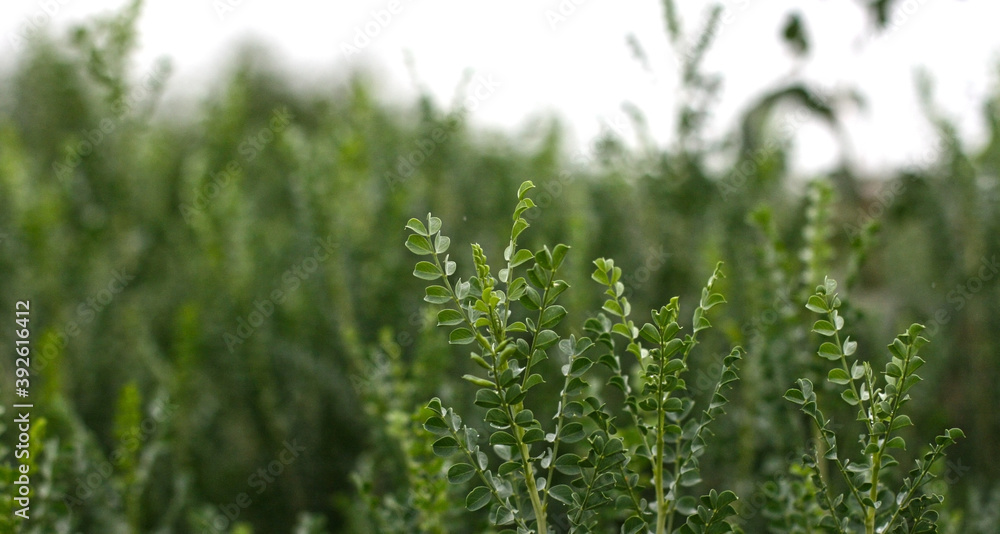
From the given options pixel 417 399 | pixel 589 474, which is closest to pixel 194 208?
pixel 417 399

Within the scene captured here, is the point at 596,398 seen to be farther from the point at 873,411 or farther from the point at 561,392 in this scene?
the point at 873,411

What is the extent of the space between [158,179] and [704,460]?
7.53 feet

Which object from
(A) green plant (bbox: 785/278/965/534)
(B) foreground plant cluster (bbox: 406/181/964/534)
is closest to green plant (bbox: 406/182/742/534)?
(B) foreground plant cluster (bbox: 406/181/964/534)

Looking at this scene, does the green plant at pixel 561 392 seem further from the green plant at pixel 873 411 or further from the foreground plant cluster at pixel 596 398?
the green plant at pixel 873 411

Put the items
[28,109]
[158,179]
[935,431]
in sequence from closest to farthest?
1. [935,431]
2. [158,179]
3. [28,109]

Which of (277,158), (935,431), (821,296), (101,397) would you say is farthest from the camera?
(277,158)

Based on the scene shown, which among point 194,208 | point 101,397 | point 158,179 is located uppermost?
point 158,179

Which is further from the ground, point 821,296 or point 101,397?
point 101,397

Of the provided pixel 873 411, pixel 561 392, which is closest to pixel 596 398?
pixel 561 392

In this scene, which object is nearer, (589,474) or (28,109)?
(589,474)

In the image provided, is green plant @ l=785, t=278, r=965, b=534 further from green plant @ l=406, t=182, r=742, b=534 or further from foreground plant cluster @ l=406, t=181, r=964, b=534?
green plant @ l=406, t=182, r=742, b=534

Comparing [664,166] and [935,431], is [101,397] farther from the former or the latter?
[935,431]

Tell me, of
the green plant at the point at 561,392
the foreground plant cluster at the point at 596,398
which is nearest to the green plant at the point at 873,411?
the foreground plant cluster at the point at 596,398

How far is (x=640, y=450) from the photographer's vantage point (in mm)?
847
